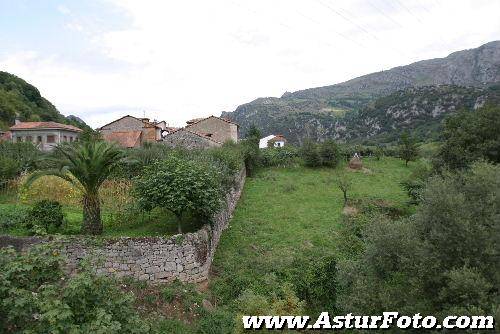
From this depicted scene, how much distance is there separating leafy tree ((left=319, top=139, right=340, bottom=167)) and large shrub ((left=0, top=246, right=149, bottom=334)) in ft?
104

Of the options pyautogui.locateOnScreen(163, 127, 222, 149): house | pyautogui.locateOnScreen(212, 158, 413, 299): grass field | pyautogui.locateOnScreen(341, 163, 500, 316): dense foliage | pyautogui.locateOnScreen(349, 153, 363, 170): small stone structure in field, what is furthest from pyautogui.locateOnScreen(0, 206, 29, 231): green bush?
pyautogui.locateOnScreen(349, 153, 363, 170): small stone structure in field

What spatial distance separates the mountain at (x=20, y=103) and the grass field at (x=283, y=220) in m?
54.5

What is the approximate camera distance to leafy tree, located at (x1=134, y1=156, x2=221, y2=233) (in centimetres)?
1309

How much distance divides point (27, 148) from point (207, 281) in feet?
68.4

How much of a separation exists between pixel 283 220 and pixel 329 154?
18290 millimetres

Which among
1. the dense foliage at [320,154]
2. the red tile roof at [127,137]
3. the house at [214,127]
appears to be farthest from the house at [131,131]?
the dense foliage at [320,154]

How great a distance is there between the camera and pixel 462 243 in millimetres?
9602

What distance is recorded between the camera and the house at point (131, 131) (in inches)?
1677

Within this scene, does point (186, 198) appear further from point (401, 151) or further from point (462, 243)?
point (401, 151)

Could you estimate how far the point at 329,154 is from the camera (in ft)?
122

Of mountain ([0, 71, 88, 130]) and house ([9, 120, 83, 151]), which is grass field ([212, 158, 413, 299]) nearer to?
house ([9, 120, 83, 151])

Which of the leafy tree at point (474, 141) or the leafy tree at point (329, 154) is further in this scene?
the leafy tree at point (329, 154)

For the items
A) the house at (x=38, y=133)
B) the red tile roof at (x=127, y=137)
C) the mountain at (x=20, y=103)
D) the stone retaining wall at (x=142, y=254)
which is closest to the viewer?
the stone retaining wall at (x=142, y=254)

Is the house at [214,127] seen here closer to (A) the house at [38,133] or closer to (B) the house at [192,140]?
(B) the house at [192,140]
